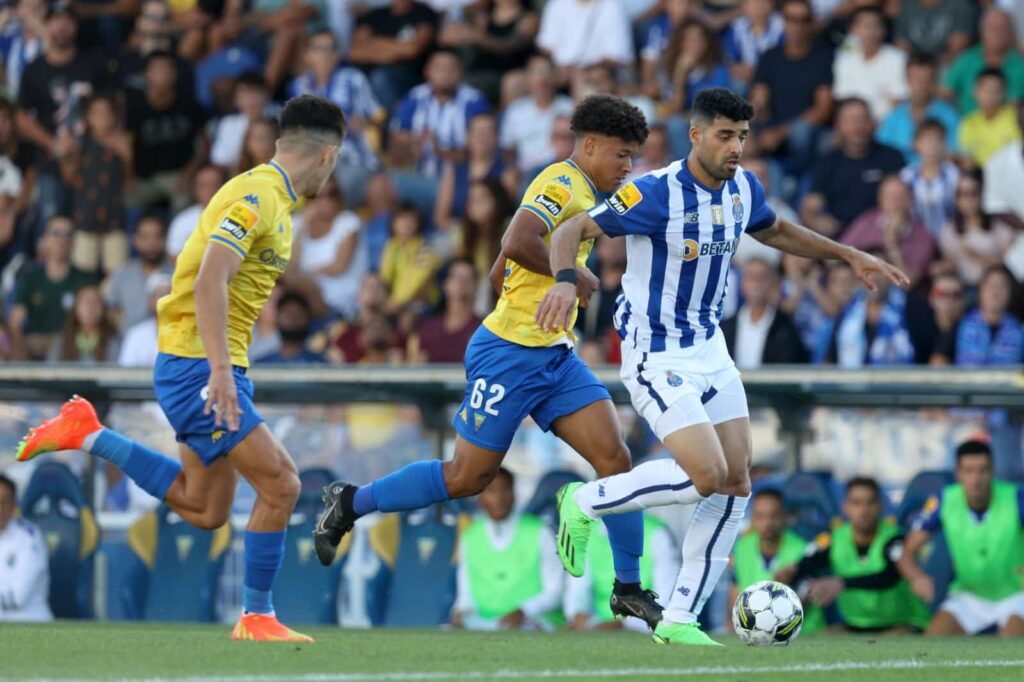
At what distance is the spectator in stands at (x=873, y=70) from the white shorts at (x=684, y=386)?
22.3 ft

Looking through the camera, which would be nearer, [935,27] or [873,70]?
[873,70]

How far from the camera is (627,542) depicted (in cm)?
855

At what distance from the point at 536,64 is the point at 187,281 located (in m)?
7.65

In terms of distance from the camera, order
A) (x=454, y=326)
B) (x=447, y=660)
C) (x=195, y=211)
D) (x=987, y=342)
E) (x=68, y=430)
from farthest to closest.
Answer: (x=195, y=211) < (x=454, y=326) < (x=987, y=342) < (x=68, y=430) < (x=447, y=660)

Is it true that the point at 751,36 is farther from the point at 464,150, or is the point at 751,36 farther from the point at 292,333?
the point at 292,333

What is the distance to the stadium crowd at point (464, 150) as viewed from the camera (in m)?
13.0

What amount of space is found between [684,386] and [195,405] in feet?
6.89

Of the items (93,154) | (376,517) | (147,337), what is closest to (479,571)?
(376,517)

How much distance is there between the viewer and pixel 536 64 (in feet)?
50.3

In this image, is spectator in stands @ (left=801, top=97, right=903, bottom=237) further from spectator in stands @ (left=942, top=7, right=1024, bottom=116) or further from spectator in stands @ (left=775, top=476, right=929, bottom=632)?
spectator in stands @ (left=775, top=476, right=929, bottom=632)

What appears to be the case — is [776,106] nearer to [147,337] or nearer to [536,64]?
[536,64]

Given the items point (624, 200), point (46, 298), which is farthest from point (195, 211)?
point (624, 200)

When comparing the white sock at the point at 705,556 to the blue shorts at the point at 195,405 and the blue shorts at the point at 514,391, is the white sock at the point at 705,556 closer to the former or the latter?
the blue shorts at the point at 514,391

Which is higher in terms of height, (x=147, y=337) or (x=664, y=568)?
(x=147, y=337)
